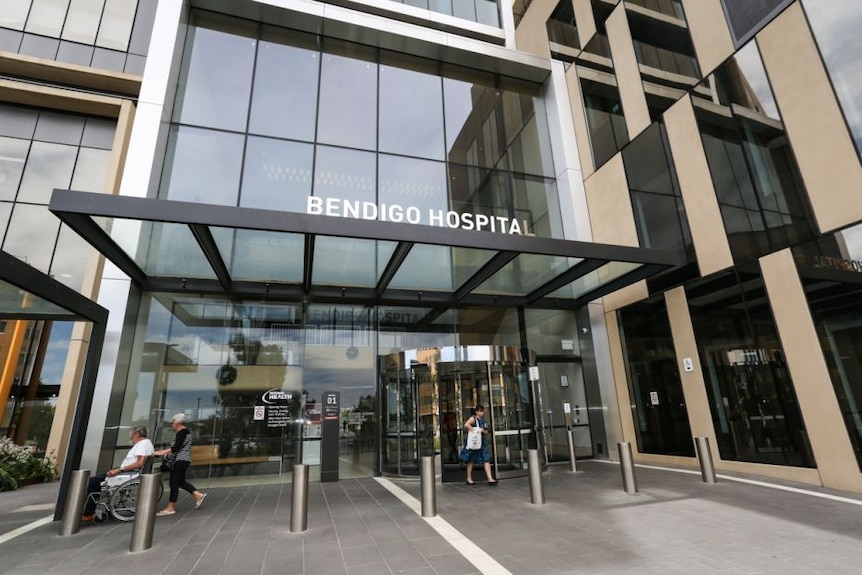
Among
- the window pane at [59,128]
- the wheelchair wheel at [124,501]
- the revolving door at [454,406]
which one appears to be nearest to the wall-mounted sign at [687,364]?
the revolving door at [454,406]

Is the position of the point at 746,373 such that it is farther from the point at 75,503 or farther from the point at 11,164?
the point at 11,164

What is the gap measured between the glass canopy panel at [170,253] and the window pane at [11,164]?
242 inches

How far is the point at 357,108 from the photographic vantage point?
41.5ft

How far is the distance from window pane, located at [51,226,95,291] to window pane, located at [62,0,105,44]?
19.3ft

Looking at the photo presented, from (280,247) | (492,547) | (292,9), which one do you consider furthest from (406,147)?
(492,547)

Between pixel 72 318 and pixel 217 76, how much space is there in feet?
25.5

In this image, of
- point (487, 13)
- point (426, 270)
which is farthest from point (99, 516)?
point (487, 13)

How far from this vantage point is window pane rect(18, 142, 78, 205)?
11.8 m

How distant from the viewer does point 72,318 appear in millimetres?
7449

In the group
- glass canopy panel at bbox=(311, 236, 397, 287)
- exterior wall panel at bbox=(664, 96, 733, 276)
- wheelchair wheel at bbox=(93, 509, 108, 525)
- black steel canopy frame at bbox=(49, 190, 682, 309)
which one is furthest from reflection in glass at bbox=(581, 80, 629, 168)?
wheelchair wheel at bbox=(93, 509, 108, 525)

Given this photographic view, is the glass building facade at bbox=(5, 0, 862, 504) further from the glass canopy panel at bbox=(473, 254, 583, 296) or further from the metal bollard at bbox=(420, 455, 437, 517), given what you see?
the metal bollard at bbox=(420, 455, 437, 517)

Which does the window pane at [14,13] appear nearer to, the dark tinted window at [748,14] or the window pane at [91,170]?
the window pane at [91,170]

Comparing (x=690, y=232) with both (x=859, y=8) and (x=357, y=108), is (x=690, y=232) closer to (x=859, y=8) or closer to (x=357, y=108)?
(x=859, y=8)

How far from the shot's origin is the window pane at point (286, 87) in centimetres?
Result: 1169
